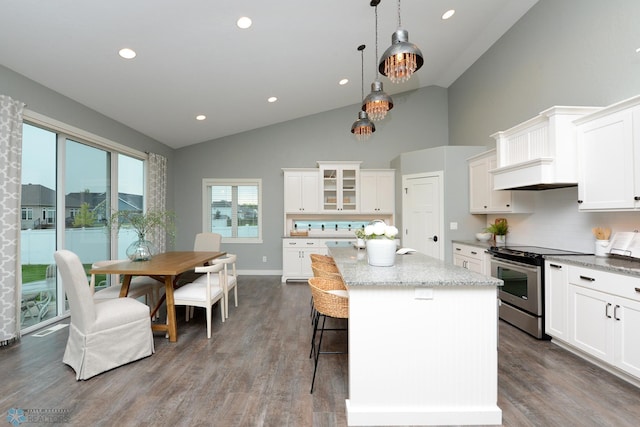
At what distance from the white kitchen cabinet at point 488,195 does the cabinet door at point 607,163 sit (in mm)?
1072

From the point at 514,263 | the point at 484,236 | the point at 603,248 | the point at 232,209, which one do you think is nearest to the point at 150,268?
the point at 232,209

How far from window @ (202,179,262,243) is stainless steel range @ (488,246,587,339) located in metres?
4.51

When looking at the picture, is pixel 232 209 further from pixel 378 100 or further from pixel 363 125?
pixel 378 100

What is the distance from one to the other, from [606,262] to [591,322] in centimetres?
52

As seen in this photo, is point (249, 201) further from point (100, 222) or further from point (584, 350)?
point (584, 350)

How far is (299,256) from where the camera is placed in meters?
5.71

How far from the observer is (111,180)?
4461 mm

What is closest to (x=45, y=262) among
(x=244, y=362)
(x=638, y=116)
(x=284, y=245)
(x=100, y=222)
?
(x=100, y=222)

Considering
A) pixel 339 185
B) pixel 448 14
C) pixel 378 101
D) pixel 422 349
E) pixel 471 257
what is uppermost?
pixel 448 14

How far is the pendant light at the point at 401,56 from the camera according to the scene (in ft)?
6.70

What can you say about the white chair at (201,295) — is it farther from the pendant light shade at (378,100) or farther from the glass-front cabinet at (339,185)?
the glass-front cabinet at (339,185)

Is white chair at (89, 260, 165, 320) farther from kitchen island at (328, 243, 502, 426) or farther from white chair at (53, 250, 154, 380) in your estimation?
kitchen island at (328, 243, 502, 426)

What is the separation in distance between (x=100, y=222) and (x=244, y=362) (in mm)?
3265

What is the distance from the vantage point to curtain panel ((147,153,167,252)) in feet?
17.0
